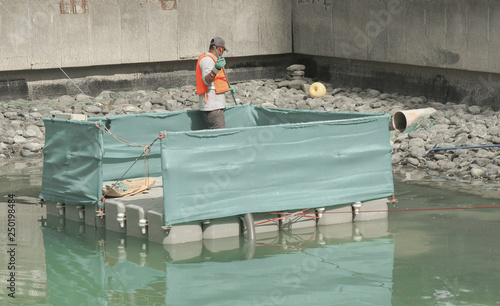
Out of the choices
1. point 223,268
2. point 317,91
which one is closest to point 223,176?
point 223,268

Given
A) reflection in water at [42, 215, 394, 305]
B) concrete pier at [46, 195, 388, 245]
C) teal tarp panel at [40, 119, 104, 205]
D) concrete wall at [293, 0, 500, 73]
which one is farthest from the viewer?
concrete wall at [293, 0, 500, 73]

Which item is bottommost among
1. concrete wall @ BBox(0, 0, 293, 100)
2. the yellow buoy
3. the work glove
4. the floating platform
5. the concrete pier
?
A: the concrete pier

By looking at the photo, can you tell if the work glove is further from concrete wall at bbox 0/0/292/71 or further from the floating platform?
concrete wall at bbox 0/0/292/71

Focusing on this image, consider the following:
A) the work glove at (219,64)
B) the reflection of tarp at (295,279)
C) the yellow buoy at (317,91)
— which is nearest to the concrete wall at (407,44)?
the yellow buoy at (317,91)

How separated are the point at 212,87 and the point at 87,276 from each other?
3408 mm

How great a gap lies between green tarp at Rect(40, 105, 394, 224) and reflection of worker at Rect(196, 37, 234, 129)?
2.01 ft

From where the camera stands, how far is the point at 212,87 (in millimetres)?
10656

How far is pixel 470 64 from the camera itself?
50.6 feet

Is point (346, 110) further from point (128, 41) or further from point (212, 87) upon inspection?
point (212, 87)

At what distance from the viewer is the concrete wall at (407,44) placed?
15.3 meters

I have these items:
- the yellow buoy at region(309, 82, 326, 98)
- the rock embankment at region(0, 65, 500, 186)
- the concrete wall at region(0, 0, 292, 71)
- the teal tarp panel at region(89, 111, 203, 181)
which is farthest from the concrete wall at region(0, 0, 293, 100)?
the teal tarp panel at region(89, 111, 203, 181)

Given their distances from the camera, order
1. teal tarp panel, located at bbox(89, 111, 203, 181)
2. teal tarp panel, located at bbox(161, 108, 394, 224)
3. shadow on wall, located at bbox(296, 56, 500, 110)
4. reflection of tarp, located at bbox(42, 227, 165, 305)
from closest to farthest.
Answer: reflection of tarp, located at bbox(42, 227, 165, 305), teal tarp panel, located at bbox(161, 108, 394, 224), teal tarp panel, located at bbox(89, 111, 203, 181), shadow on wall, located at bbox(296, 56, 500, 110)

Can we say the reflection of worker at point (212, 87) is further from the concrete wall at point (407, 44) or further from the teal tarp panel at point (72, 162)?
the concrete wall at point (407, 44)

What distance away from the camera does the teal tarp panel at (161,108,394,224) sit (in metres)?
8.80
